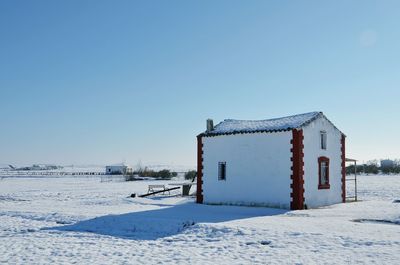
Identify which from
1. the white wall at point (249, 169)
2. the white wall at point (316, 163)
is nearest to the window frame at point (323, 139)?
the white wall at point (316, 163)

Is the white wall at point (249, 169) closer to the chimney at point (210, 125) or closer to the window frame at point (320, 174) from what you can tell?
the chimney at point (210, 125)

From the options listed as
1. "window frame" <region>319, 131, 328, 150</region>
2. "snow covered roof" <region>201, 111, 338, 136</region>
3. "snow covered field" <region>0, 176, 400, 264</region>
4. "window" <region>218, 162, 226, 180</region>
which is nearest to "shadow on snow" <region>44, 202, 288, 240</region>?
"snow covered field" <region>0, 176, 400, 264</region>

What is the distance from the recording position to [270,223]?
16.4m

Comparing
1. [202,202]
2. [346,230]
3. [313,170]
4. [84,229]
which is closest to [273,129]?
[313,170]

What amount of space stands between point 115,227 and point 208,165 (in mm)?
10322

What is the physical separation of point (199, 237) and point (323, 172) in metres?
13.2

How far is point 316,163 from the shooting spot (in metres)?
24.2

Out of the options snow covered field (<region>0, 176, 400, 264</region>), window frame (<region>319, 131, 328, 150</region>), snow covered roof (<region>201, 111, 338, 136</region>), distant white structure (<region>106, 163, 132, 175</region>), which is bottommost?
snow covered field (<region>0, 176, 400, 264</region>)

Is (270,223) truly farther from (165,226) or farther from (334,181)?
(334,181)

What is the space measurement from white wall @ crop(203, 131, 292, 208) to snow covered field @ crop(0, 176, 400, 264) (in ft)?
7.77

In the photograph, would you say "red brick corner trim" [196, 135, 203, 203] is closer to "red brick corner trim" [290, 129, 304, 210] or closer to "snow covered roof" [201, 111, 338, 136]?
"snow covered roof" [201, 111, 338, 136]

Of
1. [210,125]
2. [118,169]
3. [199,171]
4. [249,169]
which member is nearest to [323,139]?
[249,169]

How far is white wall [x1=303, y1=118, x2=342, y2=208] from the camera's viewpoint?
76.2 feet

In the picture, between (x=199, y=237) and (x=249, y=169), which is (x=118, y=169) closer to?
(x=249, y=169)
